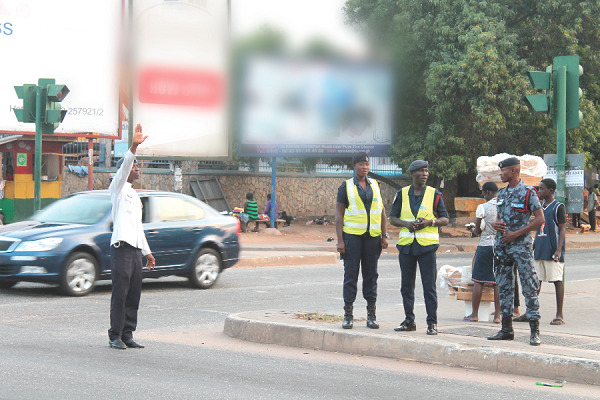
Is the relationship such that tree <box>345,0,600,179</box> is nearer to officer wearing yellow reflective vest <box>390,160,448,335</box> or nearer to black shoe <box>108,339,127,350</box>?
officer wearing yellow reflective vest <box>390,160,448,335</box>

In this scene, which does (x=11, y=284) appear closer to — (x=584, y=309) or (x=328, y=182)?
(x=584, y=309)

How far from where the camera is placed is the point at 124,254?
800cm

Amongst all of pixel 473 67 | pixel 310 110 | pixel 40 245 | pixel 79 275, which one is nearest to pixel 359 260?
pixel 79 275

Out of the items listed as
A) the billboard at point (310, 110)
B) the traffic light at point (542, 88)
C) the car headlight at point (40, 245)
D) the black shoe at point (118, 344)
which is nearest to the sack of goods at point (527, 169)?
the traffic light at point (542, 88)

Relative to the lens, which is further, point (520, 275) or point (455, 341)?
point (520, 275)

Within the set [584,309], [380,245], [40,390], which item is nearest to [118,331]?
→ [40,390]

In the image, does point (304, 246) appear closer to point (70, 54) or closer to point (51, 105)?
point (51, 105)

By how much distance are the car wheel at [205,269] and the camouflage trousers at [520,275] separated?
6.27 meters

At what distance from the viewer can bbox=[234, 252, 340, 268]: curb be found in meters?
17.7

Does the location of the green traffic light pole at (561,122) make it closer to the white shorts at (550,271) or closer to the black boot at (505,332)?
the white shorts at (550,271)

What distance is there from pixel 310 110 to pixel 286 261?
11829 millimetres

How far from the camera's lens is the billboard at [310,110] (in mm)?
28578

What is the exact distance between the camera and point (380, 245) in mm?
8562

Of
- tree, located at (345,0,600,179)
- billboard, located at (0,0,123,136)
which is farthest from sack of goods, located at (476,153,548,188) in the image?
billboard, located at (0,0,123,136)
